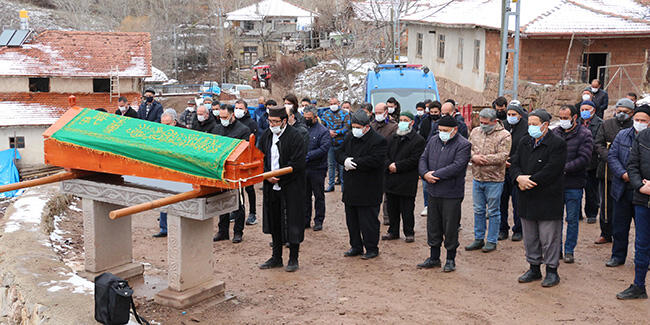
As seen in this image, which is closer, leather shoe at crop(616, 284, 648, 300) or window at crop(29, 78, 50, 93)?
leather shoe at crop(616, 284, 648, 300)

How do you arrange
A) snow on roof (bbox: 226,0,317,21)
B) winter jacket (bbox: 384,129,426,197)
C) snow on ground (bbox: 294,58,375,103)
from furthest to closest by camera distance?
snow on roof (bbox: 226,0,317,21), snow on ground (bbox: 294,58,375,103), winter jacket (bbox: 384,129,426,197)

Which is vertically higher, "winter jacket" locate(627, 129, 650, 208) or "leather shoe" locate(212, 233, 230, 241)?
"winter jacket" locate(627, 129, 650, 208)

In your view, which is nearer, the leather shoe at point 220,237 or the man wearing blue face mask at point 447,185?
the man wearing blue face mask at point 447,185

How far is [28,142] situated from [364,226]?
3105cm

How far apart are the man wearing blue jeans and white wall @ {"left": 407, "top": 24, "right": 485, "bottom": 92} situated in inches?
735

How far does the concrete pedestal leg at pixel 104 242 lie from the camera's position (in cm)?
A: 698

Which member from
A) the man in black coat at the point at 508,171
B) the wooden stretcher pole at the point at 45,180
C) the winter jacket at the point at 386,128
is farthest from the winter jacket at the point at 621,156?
the wooden stretcher pole at the point at 45,180

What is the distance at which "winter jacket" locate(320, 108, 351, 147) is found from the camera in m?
11.4

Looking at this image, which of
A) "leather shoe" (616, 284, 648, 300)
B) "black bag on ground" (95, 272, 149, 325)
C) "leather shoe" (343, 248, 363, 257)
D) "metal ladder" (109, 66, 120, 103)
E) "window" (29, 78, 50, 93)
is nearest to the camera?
"black bag on ground" (95, 272, 149, 325)

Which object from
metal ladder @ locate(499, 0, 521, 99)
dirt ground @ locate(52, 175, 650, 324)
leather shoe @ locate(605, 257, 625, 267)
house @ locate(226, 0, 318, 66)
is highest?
house @ locate(226, 0, 318, 66)

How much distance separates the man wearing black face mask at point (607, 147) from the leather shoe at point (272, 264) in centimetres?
431

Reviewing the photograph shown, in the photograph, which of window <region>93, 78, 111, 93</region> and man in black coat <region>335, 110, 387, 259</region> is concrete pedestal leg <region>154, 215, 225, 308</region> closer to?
man in black coat <region>335, 110, 387, 259</region>

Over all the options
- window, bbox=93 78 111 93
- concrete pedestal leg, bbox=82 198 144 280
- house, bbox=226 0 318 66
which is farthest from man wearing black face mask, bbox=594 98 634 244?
house, bbox=226 0 318 66

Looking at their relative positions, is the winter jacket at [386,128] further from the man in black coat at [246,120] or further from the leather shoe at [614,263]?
the leather shoe at [614,263]
